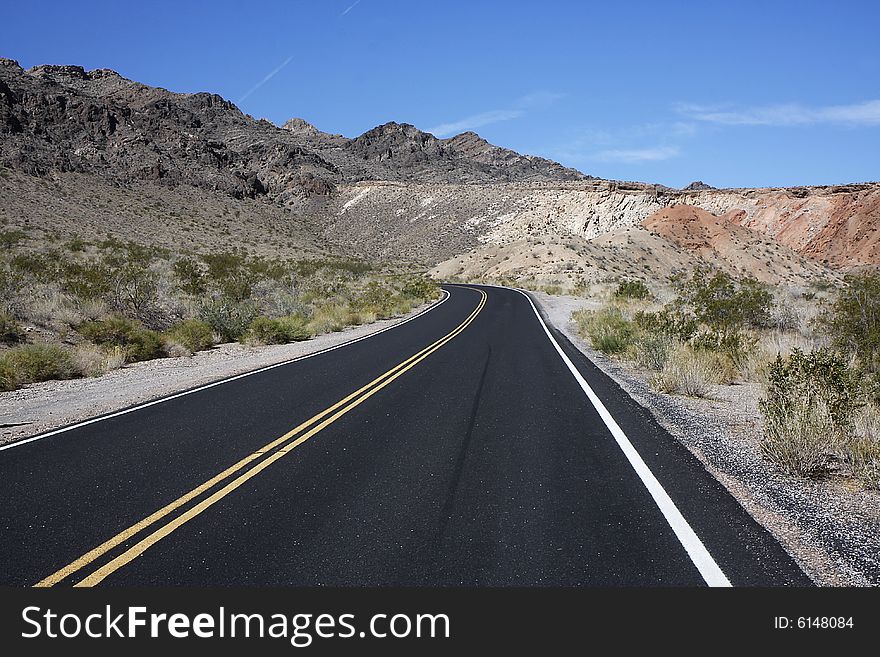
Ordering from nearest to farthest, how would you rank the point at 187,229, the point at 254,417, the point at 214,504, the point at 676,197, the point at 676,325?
1. the point at 214,504
2. the point at 254,417
3. the point at 676,325
4. the point at 187,229
5. the point at 676,197

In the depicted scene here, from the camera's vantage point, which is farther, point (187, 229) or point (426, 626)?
point (187, 229)

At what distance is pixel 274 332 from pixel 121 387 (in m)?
8.70

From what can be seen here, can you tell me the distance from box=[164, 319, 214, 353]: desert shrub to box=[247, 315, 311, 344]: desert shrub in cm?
139

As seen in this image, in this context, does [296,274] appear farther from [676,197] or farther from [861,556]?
[676,197]

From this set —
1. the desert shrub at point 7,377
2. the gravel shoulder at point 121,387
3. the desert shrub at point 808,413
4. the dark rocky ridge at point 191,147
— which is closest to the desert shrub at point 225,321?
the gravel shoulder at point 121,387

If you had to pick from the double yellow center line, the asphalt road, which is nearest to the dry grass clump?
the asphalt road

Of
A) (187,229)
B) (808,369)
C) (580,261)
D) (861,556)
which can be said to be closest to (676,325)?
(808,369)

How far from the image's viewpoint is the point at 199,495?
19.7 feet

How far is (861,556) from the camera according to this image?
4.57 meters

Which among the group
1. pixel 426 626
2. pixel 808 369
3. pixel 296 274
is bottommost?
pixel 426 626

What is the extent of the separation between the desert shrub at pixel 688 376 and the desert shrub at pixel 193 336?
527 inches

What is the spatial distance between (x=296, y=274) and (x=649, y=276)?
3937 cm

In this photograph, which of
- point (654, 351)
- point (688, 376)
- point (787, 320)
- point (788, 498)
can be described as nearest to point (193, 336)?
point (654, 351)

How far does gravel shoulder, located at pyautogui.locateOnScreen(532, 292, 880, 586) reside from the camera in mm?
4500
